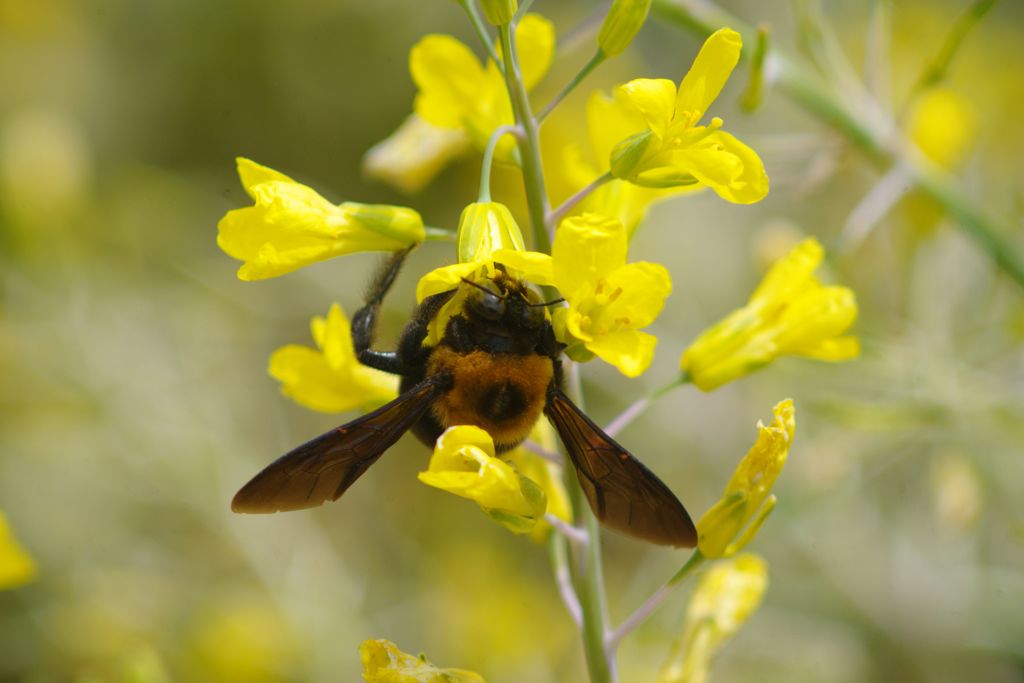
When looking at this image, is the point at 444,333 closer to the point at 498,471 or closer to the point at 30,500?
the point at 498,471

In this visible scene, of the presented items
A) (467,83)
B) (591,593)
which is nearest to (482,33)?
(467,83)

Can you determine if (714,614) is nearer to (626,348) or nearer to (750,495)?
(750,495)

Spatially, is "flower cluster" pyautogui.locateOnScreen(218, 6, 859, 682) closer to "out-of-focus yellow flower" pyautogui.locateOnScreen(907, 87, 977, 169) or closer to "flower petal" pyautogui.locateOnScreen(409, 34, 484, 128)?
"flower petal" pyautogui.locateOnScreen(409, 34, 484, 128)

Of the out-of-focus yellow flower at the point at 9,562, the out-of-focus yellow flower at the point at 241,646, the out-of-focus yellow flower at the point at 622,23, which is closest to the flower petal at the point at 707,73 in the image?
the out-of-focus yellow flower at the point at 622,23

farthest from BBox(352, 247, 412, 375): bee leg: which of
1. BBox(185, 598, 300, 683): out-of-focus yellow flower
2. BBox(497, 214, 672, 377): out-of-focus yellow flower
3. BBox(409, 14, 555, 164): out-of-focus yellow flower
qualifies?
BBox(185, 598, 300, 683): out-of-focus yellow flower

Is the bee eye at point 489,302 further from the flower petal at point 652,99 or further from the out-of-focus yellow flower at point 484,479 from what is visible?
the flower petal at point 652,99

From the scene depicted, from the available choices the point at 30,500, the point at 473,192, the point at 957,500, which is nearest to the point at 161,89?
the point at 473,192
